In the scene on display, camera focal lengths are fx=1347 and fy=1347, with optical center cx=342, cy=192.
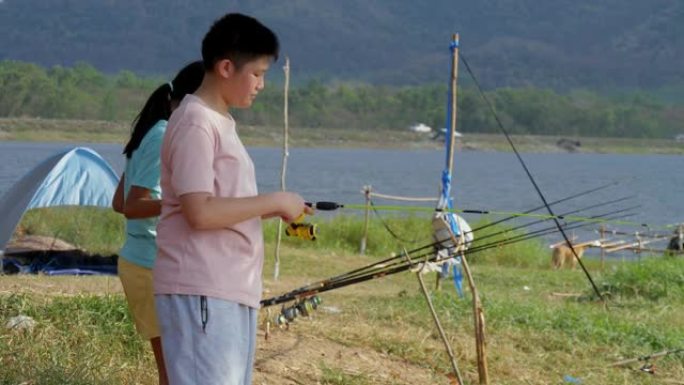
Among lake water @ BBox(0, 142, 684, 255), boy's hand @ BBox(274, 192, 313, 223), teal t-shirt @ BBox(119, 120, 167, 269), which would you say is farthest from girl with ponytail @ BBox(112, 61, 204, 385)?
lake water @ BBox(0, 142, 684, 255)

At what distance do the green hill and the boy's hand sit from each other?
11579 cm

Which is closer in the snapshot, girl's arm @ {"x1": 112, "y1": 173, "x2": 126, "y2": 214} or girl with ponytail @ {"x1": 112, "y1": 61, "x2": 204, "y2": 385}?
girl with ponytail @ {"x1": 112, "y1": 61, "x2": 204, "y2": 385}

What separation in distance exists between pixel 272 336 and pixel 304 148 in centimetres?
7776

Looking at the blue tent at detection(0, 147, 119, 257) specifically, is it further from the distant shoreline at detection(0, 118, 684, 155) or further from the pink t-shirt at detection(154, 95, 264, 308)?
the distant shoreline at detection(0, 118, 684, 155)

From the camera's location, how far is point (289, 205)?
3.64 m

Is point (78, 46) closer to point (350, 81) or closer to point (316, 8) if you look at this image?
point (350, 81)

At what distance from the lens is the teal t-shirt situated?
4.48 m

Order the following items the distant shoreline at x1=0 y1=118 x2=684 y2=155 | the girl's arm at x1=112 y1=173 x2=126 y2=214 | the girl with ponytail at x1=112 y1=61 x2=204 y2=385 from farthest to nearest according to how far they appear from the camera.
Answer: the distant shoreline at x1=0 y1=118 x2=684 y2=155, the girl's arm at x1=112 y1=173 x2=126 y2=214, the girl with ponytail at x1=112 y1=61 x2=204 y2=385

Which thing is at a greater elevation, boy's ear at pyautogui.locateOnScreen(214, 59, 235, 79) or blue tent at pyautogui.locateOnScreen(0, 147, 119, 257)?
boy's ear at pyautogui.locateOnScreen(214, 59, 235, 79)

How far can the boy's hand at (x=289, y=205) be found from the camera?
3.62 metres

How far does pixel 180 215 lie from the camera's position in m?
3.62

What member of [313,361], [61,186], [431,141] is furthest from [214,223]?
[431,141]

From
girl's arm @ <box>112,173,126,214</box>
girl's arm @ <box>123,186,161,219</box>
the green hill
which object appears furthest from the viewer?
the green hill

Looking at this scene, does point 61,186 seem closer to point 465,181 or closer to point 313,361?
point 313,361
